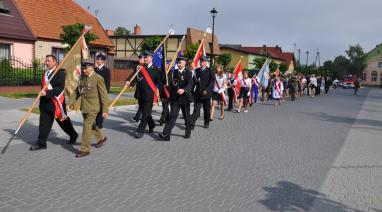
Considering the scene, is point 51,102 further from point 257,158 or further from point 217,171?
point 257,158

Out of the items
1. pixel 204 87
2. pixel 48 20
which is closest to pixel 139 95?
pixel 204 87

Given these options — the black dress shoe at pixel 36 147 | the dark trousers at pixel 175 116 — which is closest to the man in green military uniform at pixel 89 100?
the black dress shoe at pixel 36 147

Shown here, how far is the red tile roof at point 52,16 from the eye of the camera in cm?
2503

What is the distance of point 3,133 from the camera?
829 cm

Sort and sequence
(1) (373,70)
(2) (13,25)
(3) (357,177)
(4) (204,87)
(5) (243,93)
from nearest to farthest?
(3) (357,177) → (4) (204,87) → (5) (243,93) → (2) (13,25) → (1) (373,70)

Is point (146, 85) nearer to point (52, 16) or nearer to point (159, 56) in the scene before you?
point (159, 56)

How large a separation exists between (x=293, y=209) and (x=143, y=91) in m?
4.65

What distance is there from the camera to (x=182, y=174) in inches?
231

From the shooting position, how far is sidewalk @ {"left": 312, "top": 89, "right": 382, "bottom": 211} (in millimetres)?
5023

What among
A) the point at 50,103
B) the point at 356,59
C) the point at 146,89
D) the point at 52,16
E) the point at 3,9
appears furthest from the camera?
the point at 356,59

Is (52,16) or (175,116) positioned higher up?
(52,16)

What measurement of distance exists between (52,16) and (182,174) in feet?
79.5

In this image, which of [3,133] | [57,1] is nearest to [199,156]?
[3,133]

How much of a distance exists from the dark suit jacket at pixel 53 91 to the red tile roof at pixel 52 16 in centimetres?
1875
